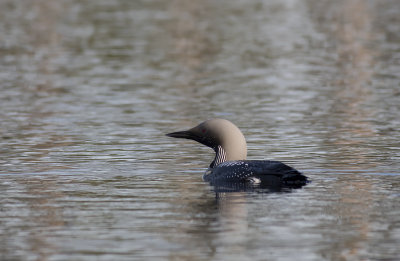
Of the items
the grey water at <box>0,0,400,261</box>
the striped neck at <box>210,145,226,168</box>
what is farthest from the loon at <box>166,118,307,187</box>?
the grey water at <box>0,0,400,261</box>

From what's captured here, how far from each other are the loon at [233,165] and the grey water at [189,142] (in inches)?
7.9

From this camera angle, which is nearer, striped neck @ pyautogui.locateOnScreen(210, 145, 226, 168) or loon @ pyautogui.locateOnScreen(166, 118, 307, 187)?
loon @ pyautogui.locateOnScreen(166, 118, 307, 187)

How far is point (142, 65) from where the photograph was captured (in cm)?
2675

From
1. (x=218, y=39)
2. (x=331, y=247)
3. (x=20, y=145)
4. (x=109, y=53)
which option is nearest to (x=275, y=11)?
(x=218, y=39)

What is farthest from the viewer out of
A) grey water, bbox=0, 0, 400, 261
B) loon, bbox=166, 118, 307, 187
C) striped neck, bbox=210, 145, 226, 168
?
striped neck, bbox=210, 145, 226, 168

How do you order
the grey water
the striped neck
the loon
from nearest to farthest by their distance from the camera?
1. the grey water
2. the loon
3. the striped neck

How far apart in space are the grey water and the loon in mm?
202

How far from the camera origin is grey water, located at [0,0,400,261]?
8758mm

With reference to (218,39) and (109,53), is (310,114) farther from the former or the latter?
(218,39)

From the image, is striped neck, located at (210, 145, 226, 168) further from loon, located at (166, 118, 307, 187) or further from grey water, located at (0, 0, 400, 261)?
grey water, located at (0, 0, 400, 261)

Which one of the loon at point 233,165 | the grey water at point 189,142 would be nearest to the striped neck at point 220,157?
the loon at point 233,165

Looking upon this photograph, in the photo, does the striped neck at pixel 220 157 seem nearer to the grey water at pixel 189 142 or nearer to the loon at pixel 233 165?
the loon at pixel 233 165

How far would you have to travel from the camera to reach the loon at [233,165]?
1105cm

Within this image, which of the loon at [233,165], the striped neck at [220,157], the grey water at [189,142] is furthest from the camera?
the striped neck at [220,157]
